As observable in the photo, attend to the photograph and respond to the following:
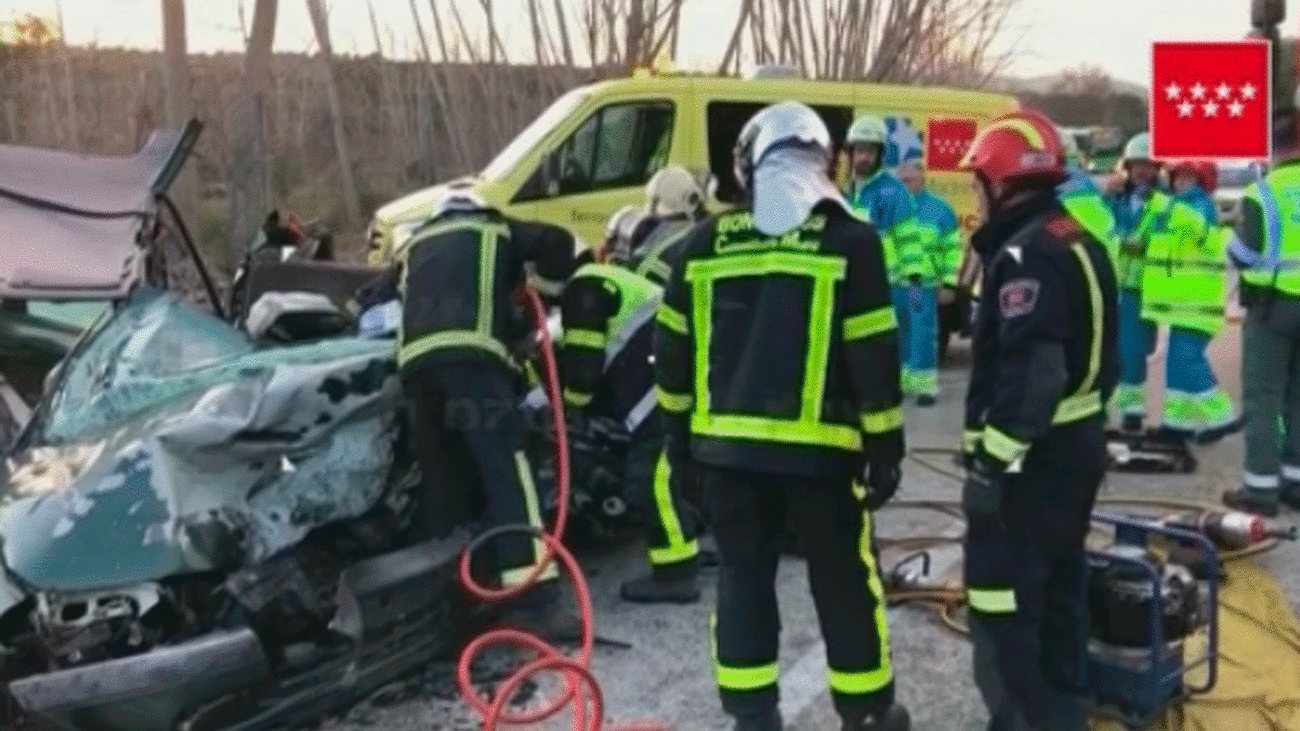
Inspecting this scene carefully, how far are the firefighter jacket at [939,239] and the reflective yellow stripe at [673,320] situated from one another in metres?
5.72

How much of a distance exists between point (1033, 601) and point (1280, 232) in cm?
317

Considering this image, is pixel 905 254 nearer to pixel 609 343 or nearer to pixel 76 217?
pixel 609 343

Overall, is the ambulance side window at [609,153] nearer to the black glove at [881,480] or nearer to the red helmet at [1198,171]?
the red helmet at [1198,171]

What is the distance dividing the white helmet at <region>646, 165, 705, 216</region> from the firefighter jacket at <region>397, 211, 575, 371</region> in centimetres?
96

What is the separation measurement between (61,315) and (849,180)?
5722 mm

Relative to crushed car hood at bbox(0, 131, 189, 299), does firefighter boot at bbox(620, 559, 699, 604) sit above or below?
below

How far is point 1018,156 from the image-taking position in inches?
151

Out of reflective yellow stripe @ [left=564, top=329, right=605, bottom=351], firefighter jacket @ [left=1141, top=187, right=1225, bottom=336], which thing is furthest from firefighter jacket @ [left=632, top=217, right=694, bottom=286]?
firefighter jacket @ [left=1141, top=187, right=1225, bottom=336]

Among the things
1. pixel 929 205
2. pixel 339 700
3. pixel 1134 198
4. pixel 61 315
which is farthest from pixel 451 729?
pixel 929 205

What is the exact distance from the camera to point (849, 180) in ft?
32.2

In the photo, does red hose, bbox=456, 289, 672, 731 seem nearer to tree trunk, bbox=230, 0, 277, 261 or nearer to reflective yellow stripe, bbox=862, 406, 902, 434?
reflective yellow stripe, bbox=862, 406, 902, 434

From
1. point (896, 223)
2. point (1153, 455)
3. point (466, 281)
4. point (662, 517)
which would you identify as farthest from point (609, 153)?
point (466, 281)

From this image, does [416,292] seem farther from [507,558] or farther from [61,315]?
[61,315]

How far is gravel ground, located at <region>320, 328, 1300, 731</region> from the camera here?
14.3 ft
